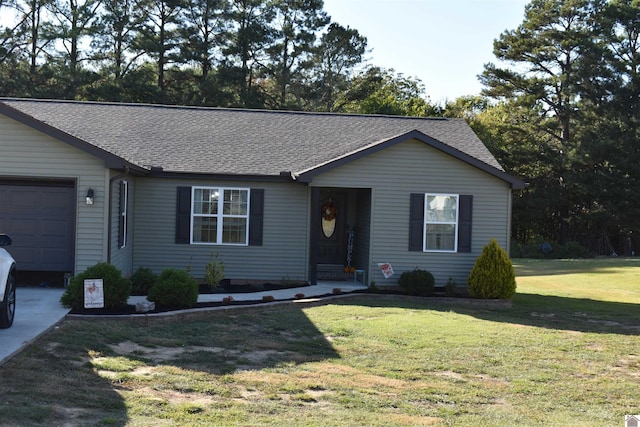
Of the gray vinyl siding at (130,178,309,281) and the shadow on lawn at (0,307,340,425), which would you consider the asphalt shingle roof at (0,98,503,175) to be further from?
the shadow on lawn at (0,307,340,425)

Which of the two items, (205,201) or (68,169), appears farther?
(205,201)

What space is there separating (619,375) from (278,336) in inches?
180

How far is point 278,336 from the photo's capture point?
1047 centimetres

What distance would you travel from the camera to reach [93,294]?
10969mm

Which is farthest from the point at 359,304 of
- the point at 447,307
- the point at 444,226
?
the point at 444,226

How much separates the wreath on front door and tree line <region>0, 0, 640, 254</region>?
19.5m

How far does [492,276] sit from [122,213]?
7.79 meters

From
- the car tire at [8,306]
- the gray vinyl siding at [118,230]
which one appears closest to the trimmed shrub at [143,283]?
the gray vinyl siding at [118,230]

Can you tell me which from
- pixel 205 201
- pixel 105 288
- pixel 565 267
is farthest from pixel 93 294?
pixel 565 267

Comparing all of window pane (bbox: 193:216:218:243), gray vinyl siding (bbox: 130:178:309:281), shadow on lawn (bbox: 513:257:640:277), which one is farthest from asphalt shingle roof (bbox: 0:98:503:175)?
shadow on lawn (bbox: 513:257:640:277)

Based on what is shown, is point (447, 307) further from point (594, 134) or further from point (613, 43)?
point (613, 43)

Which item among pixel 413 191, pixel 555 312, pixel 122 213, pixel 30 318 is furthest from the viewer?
pixel 413 191

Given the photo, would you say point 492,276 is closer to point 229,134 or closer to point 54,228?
point 229,134

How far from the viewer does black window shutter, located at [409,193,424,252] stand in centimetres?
1598
